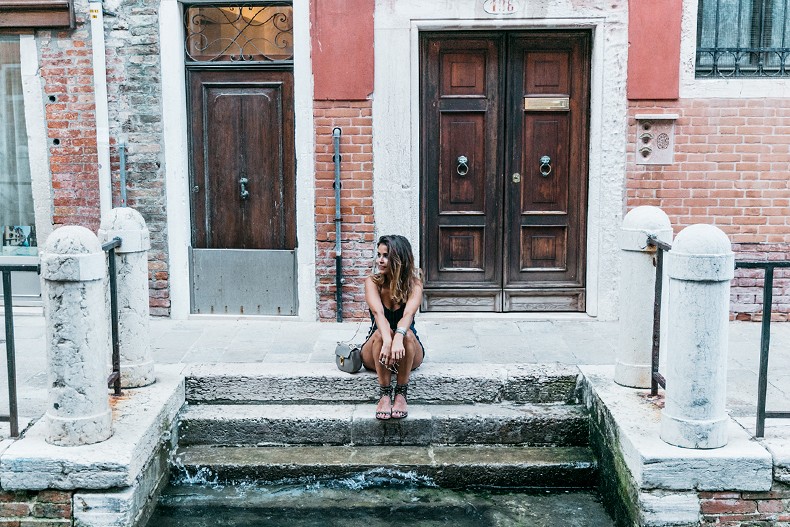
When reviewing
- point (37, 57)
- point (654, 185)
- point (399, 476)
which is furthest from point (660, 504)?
point (37, 57)

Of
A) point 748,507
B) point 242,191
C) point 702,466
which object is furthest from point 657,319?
point 242,191

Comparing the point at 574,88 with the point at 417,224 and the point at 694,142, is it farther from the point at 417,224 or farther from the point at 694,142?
the point at 417,224

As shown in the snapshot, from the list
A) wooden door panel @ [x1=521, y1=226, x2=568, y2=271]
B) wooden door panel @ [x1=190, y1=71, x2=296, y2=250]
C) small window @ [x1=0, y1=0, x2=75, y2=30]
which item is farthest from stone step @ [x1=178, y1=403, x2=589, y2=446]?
small window @ [x1=0, y1=0, x2=75, y2=30]

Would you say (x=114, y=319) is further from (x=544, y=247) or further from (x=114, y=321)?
(x=544, y=247)

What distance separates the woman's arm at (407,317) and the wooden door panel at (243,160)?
2349 millimetres

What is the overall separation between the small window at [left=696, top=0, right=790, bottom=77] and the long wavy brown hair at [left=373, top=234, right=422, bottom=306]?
11.5ft

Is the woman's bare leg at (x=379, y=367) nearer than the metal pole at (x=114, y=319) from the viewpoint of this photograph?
No

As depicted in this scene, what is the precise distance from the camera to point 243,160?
7531 mm

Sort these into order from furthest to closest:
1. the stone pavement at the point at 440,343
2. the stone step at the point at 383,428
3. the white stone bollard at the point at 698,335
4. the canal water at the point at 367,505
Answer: the stone pavement at the point at 440,343 < the stone step at the point at 383,428 < the canal water at the point at 367,505 < the white stone bollard at the point at 698,335

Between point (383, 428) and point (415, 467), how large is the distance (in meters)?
0.37

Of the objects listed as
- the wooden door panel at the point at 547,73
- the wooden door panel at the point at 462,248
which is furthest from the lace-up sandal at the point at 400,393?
the wooden door panel at the point at 547,73

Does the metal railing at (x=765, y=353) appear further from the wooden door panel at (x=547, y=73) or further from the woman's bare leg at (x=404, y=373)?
the wooden door panel at (x=547, y=73)

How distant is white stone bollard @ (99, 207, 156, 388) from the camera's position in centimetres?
511

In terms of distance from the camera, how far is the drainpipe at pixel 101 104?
7.22 m
